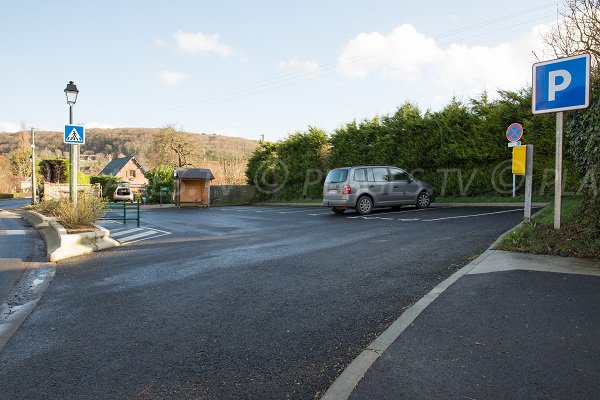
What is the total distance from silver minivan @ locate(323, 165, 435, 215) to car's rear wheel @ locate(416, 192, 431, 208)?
1.5 inches

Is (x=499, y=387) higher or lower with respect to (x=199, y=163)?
lower

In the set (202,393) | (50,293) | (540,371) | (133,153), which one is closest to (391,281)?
(540,371)

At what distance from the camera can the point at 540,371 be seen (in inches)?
110

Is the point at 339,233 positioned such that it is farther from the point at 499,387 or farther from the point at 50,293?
the point at 499,387

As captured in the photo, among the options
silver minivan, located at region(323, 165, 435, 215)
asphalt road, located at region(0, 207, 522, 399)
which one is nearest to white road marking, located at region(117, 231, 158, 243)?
asphalt road, located at region(0, 207, 522, 399)

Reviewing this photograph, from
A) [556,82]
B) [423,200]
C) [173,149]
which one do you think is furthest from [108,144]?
[556,82]

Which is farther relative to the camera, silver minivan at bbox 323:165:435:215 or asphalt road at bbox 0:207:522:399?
silver minivan at bbox 323:165:435:215

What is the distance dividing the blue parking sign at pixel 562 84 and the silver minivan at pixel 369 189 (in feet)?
26.5

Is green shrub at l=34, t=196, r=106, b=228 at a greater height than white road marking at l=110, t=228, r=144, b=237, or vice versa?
green shrub at l=34, t=196, r=106, b=228

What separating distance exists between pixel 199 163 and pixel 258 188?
2711 centimetres

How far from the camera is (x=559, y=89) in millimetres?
6727

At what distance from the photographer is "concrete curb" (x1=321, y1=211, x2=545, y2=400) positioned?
8.73 ft

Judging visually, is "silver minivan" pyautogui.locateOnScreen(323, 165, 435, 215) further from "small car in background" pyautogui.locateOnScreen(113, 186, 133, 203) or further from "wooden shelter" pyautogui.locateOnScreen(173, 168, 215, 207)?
"small car in background" pyautogui.locateOnScreen(113, 186, 133, 203)

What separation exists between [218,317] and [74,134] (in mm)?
10949
